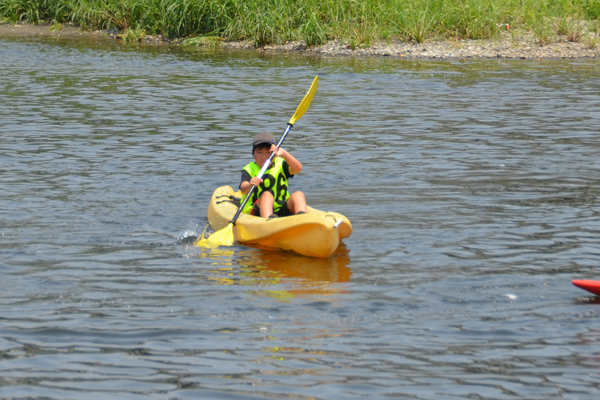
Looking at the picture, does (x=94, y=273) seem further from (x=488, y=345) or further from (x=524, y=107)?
(x=524, y=107)

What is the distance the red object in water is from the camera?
13.3ft

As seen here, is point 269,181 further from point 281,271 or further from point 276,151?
point 281,271

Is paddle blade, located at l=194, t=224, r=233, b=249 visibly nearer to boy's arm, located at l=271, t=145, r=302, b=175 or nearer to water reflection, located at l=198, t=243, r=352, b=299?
water reflection, located at l=198, t=243, r=352, b=299

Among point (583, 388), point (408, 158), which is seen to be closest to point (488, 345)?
point (583, 388)

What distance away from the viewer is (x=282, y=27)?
→ 2006cm

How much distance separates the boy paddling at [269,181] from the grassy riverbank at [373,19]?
13.6m

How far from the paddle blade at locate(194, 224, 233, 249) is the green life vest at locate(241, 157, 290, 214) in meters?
0.52

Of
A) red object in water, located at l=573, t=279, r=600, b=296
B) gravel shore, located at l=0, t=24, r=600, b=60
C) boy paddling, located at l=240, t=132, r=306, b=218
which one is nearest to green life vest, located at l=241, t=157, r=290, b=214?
boy paddling, located at l=240, t=132, r=306, b=218

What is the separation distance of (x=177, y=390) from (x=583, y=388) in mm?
1705

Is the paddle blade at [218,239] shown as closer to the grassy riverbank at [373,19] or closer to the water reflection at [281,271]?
the water reflection at [281,271]

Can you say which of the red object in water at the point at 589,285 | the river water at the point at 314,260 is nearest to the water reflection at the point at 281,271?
the river water at the point at 314,260

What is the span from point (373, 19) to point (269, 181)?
14.5 m

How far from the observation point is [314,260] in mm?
5250

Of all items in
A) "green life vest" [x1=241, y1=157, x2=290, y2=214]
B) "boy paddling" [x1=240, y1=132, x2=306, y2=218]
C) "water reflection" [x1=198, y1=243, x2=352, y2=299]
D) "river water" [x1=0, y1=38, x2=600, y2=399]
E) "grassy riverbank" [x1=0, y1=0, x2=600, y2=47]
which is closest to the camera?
"river water" [x1=0, y1=38, x2=600, y2=399]
